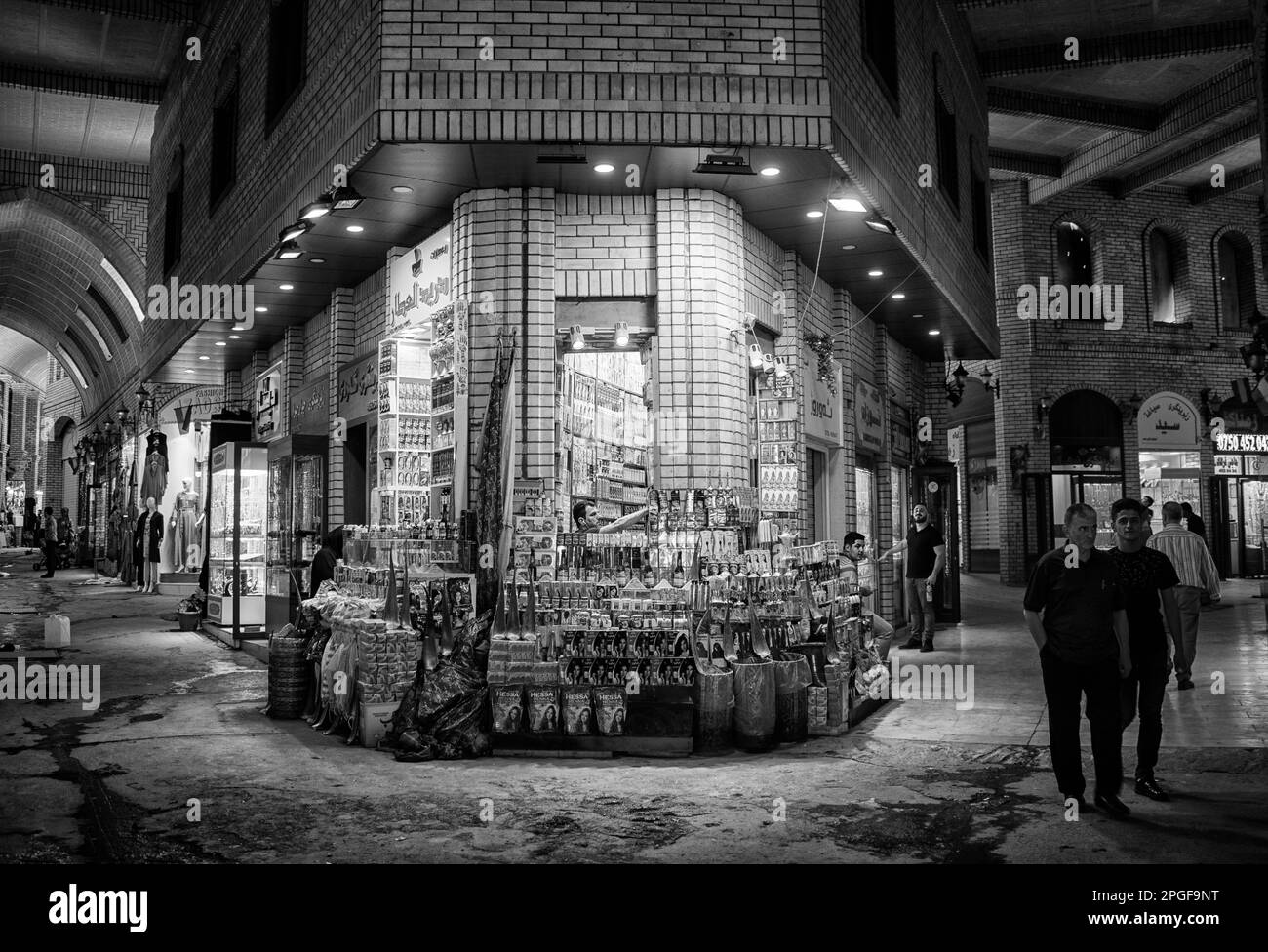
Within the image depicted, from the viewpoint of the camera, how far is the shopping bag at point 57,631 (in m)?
13.0

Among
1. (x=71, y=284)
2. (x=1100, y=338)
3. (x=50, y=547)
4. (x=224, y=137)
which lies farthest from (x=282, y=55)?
(x=50, y=547)

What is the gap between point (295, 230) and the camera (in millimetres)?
9547

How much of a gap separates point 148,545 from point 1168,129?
2349cm

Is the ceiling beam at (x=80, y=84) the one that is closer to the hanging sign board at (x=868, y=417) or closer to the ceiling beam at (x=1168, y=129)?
the hanging sign board at (x=868, y=417)

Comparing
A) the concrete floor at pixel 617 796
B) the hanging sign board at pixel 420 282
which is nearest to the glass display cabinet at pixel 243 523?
the hanging sign board at pixel 420 282

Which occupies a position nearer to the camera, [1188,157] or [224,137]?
[224,137]

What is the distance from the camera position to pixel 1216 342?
960 inches

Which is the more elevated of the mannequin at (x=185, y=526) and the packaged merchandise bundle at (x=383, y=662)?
the mannequin at (x=185, y=526)

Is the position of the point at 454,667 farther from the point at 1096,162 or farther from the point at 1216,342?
the point at 1216,342

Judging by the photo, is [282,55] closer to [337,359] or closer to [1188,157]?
[337,359]

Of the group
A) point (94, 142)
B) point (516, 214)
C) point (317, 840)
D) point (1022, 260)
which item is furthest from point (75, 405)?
point (317, 840)

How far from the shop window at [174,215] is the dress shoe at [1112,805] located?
16.6m

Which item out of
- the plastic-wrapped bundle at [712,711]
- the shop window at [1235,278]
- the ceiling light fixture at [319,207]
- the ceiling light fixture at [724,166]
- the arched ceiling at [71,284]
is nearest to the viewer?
the plastic-wrapped bundle at [712,711]

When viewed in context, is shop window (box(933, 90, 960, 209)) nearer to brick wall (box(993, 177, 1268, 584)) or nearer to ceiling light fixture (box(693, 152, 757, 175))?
ceiling light fixture (box(693, 152, 757, 175))
